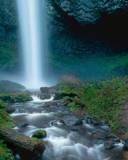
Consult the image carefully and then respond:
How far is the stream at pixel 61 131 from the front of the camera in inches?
464

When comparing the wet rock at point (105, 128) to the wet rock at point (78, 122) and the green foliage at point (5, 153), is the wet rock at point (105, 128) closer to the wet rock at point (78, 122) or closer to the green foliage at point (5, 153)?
the wet rock at point (78, 122)

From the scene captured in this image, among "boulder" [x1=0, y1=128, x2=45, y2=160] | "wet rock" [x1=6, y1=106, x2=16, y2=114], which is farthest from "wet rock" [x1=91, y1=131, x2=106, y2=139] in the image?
"wet rock" [x1=6, y1=106, x2=16, y2=114]

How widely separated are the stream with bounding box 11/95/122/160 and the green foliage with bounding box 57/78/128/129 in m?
0.65

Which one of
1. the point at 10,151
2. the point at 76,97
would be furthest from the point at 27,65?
the point at 10,151

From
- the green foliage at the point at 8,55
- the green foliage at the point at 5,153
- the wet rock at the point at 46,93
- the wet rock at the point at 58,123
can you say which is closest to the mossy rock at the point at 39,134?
the wet rock at the point at 58,123

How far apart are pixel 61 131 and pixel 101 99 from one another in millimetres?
3924

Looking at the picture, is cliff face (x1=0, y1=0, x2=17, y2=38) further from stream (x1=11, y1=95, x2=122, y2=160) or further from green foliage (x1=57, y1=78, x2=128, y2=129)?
stream (x1=11, y1=95, x2=122, y2=160)

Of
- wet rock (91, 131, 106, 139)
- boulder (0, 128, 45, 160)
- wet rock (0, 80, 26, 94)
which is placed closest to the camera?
boulder (0, 128, 45, 160)

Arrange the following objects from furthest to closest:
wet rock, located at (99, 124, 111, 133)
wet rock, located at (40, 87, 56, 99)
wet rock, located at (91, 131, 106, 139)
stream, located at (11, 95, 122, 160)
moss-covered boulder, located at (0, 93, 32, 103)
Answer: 1. wet rock, located at (40, 87, 56, 99)
2. moss-covered boulder, located at (0, 93, 32, 103)
3. wet rock, located at (99, 124, 111, 133)
4. wet rock, located at (91, 131, 106, 139)
5. stream, located at (11, 95, 122, 160)

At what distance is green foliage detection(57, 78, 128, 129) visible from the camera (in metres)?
15.5

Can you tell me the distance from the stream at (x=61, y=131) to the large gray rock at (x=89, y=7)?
365 inches

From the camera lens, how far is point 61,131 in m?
13.4

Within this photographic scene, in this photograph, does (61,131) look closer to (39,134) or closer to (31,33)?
(39,134)

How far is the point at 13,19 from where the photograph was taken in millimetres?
26719
